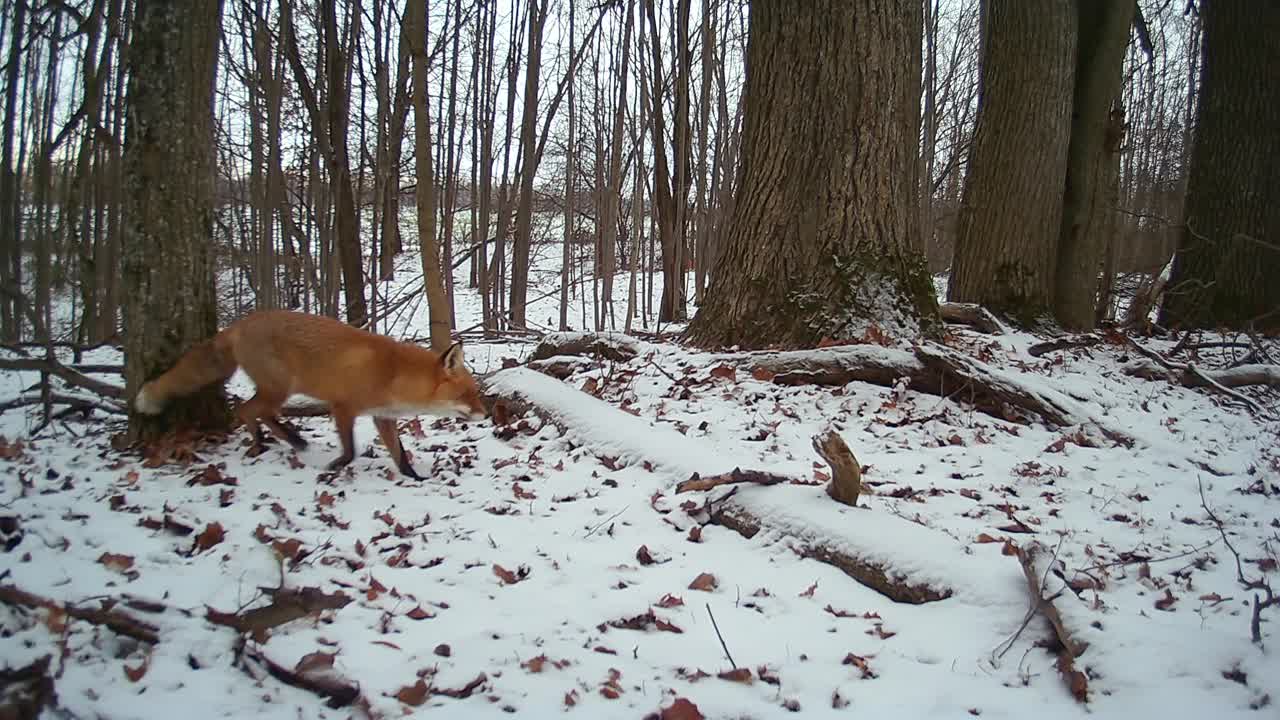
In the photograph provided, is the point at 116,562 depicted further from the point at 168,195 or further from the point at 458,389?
the point at 168,195

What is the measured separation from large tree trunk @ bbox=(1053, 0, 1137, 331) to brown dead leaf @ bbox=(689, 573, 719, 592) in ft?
27.5

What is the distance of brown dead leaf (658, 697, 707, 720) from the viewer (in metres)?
2.09

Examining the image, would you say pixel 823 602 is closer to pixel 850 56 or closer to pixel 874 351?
pixel 874 351

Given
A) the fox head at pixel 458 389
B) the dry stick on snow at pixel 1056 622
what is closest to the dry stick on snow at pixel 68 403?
the fox head at pixel 458 389

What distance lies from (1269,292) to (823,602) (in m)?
11.6

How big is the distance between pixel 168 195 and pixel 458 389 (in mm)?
2170

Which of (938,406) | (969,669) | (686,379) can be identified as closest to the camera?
(969,669)

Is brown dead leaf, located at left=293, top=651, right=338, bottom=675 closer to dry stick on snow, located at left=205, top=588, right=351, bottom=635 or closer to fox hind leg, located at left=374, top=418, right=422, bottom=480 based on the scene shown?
dry stick on snow, located at left=205, top=588, right=351, bottom=635

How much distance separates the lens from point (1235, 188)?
1045 centimetres

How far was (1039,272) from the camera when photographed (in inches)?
357

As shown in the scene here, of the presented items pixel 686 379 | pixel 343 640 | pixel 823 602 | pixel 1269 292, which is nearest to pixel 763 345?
pixel 686 379

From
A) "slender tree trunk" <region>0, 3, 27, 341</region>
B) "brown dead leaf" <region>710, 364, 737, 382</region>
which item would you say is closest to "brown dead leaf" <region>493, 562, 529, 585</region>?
"brown dead leaf" <region>710, 364, 737, 382</region>

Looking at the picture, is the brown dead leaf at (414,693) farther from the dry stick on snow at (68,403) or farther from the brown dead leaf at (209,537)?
the dry stick on snow at (68,403)

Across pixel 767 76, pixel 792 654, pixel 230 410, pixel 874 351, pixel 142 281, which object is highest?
pixel 767 76
